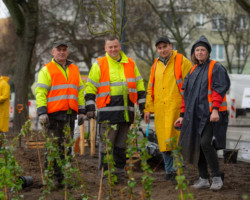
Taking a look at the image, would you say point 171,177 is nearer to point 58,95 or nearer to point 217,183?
point 217,183

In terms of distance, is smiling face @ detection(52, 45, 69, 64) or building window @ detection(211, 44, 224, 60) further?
building window @ detection(211, 44, 224, 60)

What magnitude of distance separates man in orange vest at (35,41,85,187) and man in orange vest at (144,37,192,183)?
1.12 m

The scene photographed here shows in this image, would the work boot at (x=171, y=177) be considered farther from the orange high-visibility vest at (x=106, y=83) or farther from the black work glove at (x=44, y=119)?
the black work glove at (x=44, y=119)

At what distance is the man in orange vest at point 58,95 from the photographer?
5.88m

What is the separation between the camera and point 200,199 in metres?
4.91

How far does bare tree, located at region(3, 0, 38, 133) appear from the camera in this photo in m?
14.4

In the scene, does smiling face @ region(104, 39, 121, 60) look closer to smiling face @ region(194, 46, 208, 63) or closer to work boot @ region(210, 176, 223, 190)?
smiling face @ region(194, 46, 208, 63)

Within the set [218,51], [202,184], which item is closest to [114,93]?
[202,184]

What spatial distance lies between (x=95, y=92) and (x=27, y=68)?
920cm

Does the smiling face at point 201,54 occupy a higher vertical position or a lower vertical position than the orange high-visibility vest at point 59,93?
higher

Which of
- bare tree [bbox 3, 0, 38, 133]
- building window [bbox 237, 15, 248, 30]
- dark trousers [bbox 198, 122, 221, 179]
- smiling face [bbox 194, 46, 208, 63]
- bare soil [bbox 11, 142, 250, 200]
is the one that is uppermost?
building window [bbox 237, 15, 248, 30]

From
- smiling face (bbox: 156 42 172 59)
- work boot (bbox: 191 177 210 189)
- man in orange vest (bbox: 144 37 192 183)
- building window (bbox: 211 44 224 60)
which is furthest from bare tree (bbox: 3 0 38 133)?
building window (bbox: 211 44 224 60)

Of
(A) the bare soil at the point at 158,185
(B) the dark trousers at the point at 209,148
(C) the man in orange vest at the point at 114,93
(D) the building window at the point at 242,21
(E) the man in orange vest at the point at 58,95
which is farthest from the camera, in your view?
(D) the building window at the point at 242,21

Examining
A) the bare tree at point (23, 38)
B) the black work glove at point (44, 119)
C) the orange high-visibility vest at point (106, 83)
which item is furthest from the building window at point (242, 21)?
the black work glove at point (44, 119)
